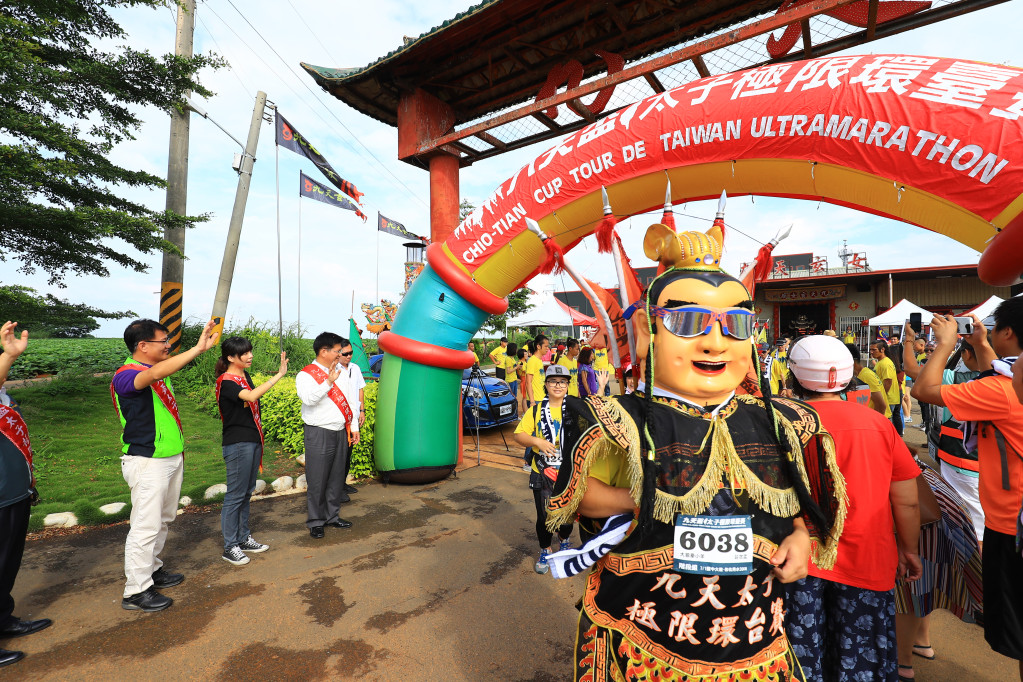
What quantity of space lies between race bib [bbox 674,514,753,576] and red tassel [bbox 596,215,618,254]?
3.83 feet

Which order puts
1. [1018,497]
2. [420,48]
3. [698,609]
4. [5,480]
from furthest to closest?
[420,48]
[5,480]
[1018,497]
[698,609]

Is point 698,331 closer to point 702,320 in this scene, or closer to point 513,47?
point 702,320

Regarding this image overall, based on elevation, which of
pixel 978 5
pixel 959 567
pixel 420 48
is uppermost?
pixel 420 48

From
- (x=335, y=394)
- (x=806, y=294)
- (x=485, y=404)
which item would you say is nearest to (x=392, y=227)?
(x=485, y=404)

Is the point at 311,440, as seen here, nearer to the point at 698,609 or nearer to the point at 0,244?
the point at 698,609

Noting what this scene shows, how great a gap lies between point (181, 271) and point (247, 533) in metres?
8.52

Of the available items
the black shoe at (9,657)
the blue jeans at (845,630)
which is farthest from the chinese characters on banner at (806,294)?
the black shoe at (9,657)

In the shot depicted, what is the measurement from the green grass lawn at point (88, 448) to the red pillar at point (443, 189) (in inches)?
162

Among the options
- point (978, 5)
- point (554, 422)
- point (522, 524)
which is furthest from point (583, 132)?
point (978, 5)

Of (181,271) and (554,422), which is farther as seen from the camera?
(181,271)

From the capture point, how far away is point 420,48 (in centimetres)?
702

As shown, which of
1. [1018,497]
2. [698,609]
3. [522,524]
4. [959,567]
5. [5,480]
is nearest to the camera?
[698,609]

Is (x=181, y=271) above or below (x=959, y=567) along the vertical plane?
above

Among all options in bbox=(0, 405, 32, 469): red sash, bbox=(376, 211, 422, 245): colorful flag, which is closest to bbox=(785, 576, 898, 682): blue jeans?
bbox=(0, 405, 32, 469): red sash
